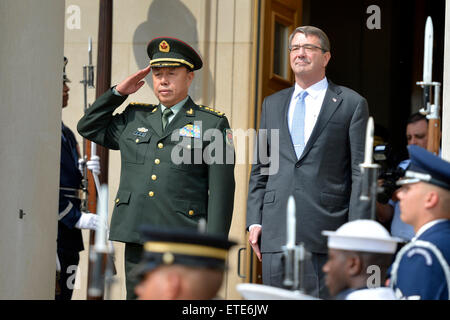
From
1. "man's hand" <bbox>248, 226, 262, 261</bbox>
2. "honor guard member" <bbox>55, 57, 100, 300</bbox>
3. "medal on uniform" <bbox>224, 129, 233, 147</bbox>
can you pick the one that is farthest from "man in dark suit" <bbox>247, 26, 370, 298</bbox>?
"honor guard member" <bbox>55, 57, 100, 300</bbox>

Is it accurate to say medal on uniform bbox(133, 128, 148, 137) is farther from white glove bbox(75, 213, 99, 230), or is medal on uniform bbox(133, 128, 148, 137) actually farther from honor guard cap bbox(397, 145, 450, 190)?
honor guard cap bbox(397, 145, 450, 190)

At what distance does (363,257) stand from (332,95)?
7.20 feet

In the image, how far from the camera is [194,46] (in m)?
9.28

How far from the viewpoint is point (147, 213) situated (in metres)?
6.23

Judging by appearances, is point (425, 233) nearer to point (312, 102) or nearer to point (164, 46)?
point (312, 102)

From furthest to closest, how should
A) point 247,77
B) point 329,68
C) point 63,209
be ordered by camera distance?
point 329,68 → point 247,77 → point 63,209

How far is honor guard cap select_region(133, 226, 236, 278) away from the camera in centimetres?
403

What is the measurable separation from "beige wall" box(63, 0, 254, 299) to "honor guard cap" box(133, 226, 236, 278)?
4.99 meters

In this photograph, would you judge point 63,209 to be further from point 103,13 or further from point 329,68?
point 329,68

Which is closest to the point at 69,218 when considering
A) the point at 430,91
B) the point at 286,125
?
the point at 286,125

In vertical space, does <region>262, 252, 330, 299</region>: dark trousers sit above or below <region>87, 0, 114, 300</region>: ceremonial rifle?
below

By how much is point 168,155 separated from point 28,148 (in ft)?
3.34

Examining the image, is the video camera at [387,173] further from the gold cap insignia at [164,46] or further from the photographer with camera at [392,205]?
the gold cap insignia at [164,46]
